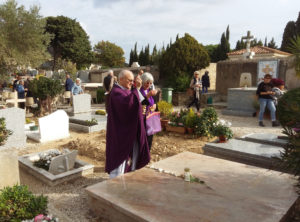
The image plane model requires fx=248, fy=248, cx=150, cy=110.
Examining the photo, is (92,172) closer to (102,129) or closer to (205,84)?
(102,129)

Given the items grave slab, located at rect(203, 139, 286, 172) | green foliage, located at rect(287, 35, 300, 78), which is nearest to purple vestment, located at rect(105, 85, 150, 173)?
grave slab, located at rect(203, 139, 286, 172)

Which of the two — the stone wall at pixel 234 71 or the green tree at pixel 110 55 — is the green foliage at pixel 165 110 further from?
the green tree at pixel 110 55

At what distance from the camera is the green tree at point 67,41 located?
35.9m

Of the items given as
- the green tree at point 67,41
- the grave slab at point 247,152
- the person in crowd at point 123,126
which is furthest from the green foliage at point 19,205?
the green tree at point 67,41

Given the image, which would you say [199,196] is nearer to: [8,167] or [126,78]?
[126,78]

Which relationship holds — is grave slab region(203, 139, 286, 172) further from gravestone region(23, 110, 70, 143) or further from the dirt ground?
gravestone region(23, 110, 70, 143)

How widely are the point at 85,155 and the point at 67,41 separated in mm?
34143

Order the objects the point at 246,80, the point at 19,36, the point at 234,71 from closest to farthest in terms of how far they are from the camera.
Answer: the point at 246,80 < the point at 234,71 < the point at 19,36

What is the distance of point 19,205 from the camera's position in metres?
2.69

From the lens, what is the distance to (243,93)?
422 inches

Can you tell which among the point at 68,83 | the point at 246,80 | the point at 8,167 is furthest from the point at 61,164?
the point at 246,80

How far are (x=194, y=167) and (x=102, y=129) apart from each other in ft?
16.5

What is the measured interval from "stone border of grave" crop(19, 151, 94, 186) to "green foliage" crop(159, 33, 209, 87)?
11.6m

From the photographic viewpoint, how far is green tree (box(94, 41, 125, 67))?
147ft
